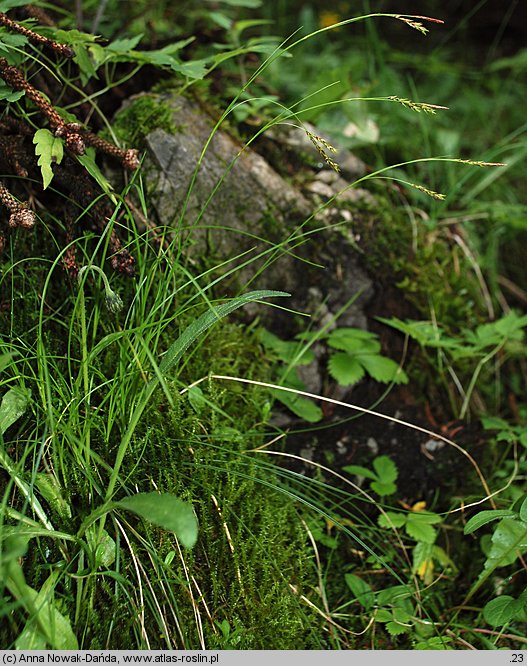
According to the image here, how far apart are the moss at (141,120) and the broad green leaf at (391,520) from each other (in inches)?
51.2

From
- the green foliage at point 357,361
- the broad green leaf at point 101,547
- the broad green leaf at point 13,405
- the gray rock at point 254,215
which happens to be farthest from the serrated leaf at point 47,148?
the green foliage at point 357,361

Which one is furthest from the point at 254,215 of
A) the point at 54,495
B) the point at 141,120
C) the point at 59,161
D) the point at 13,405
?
the point at 54,495

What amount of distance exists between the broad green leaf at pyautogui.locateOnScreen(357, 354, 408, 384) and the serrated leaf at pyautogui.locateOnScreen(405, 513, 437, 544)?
1.40 ft

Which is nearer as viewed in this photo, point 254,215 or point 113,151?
point 113,151

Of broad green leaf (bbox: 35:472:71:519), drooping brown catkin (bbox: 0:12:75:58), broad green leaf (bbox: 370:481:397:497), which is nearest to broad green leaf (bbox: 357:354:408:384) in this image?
broad green leaf (bbox: 370:481:397:497)

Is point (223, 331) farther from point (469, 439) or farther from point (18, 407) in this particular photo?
point (469, 439)

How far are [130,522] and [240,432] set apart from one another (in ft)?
1.24

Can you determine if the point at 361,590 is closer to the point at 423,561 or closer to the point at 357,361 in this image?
the point at 423,561

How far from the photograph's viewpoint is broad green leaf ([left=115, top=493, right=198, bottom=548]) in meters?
1.06

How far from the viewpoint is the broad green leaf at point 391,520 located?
1690mm

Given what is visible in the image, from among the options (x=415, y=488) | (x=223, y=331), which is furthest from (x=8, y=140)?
(x=415, y=488)

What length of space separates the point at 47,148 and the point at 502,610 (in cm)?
149

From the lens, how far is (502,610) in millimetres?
1432

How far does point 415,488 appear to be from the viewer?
1971 mm
